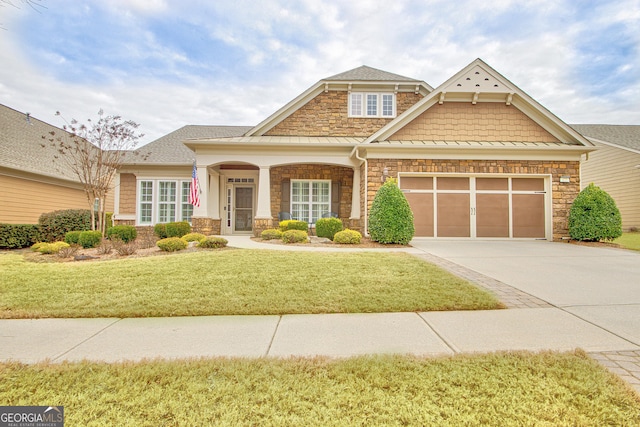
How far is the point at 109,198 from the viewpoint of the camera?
61.1ft

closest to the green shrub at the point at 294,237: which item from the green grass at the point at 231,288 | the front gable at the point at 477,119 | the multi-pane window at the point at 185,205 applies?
the green grass at the point at 231,288

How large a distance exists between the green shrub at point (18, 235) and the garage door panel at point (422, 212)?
12.9 meters

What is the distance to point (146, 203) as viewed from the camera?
13.6 metres

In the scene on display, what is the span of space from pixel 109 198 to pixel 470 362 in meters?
21.2

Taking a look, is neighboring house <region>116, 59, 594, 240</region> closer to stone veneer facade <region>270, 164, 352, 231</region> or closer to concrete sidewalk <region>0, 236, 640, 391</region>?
stone veneer facade <region>270, 164, 352, 231</region>

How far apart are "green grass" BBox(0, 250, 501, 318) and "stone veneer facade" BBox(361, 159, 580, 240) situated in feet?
16.5

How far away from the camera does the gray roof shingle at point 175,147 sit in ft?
44.2

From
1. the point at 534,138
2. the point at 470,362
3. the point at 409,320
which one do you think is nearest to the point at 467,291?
the point at 409,320

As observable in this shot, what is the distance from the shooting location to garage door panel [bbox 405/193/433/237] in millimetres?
11125

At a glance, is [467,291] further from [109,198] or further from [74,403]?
[109,198]

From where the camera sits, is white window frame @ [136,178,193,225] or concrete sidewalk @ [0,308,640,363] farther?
white window frame @ [136,178,193,225]

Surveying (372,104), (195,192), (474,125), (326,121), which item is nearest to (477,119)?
(474,125)

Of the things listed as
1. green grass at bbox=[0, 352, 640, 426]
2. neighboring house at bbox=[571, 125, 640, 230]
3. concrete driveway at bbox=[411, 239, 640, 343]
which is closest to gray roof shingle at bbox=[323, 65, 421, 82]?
concrete driveway at bbox=[411, 239, 640, 343]

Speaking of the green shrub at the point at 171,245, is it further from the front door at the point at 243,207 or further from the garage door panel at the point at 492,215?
the garage door panel at the point at 492,215
